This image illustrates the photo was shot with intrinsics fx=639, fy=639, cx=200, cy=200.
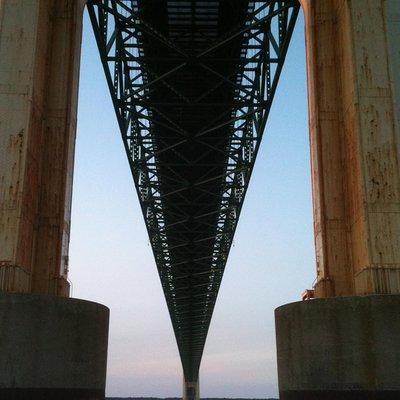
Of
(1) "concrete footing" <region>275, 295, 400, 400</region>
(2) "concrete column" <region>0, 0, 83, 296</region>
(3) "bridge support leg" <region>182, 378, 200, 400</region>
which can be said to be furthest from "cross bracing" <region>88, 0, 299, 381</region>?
(3) "bridge support leg" <region>182, 378, 200, 400</region>

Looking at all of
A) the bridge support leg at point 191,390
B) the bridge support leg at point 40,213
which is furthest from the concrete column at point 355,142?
the bridge support leg at point 191,390

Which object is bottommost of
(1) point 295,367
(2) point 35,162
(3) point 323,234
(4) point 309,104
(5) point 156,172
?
(1) point 295,367

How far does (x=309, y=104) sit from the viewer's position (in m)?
12.2

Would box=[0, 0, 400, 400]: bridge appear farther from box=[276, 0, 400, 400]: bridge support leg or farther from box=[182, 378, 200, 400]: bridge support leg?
box=[182, 378, 200, 400]: bridge support leg

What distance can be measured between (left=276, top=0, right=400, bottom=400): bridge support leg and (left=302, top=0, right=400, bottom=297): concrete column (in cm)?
2

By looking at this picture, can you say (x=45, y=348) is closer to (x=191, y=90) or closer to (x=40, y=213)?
(x=40, y=213)

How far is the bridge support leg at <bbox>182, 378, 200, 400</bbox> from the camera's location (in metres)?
113

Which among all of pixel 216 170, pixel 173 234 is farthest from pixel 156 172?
pixel 173 234

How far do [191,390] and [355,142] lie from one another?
112 meters

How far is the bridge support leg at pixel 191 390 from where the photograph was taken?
113m

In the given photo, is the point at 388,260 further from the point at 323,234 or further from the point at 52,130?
the point at 52,130

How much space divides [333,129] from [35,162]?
523 cm

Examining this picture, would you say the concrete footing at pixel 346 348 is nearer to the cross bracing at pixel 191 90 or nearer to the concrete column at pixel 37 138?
the concrete column at pixel 37 138

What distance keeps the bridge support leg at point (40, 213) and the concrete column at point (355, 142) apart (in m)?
4.13
